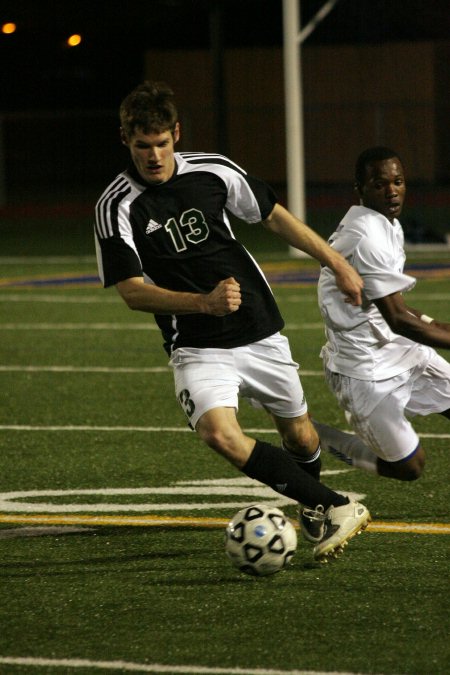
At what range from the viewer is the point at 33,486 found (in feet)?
24.1

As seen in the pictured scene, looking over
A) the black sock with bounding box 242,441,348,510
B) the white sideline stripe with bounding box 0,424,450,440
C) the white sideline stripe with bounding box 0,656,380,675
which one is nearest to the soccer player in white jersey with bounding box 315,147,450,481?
the black sock with bounding box 242,441,348,510

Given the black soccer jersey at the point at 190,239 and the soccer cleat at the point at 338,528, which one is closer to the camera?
the soccer cleat at the point at 338,528

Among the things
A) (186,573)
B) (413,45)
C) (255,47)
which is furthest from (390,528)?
(255,47)

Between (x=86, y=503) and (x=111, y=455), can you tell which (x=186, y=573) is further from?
(x=111, y=455)

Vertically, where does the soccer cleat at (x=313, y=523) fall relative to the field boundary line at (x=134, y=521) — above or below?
above

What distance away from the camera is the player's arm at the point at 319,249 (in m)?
5.70

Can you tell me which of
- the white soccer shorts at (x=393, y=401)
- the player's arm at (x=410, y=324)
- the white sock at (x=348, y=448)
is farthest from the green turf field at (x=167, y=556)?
the player's arm at (x=410, y=324)

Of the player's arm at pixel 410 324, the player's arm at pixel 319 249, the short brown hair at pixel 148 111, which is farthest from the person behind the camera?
the player's arm at pixel 410 324

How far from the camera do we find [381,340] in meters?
6.40

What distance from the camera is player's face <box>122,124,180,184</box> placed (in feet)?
18.5

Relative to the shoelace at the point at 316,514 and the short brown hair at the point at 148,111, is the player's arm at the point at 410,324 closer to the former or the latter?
the shoelace at the point at 316,514

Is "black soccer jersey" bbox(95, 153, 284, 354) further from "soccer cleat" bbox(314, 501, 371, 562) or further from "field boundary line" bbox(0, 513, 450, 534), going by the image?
"field boundary line" bbox(0, 513, 450, 534)

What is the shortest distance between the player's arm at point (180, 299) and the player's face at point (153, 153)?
456 millimetres

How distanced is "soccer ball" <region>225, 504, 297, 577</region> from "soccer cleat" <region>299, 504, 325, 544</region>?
0.76ft
